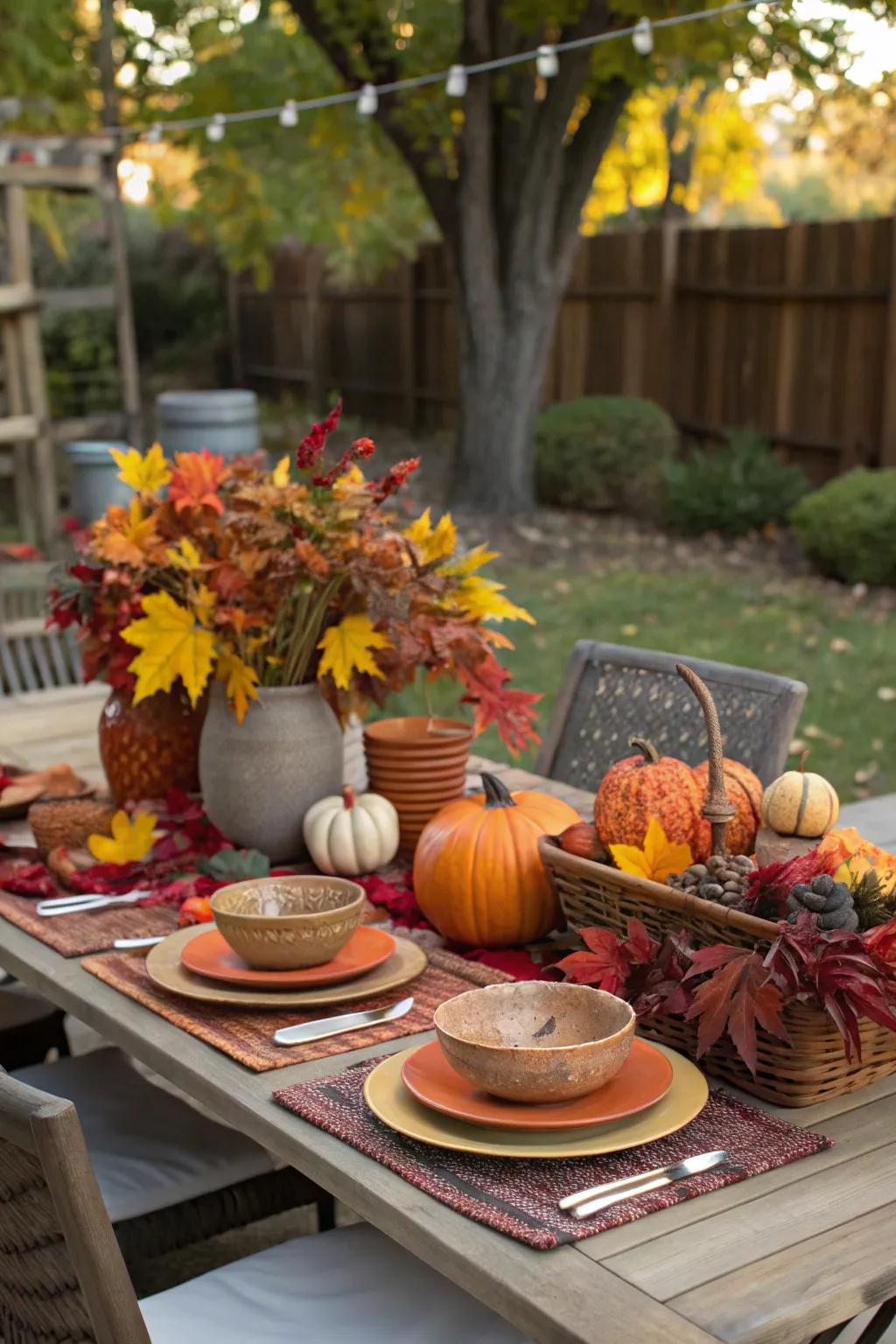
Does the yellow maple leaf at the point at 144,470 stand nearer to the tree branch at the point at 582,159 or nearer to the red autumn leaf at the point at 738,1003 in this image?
the red autumn leaf at the point at 738,1003

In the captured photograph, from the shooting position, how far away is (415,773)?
2102 millimetres

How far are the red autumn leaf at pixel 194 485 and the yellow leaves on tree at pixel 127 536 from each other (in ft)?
0.16

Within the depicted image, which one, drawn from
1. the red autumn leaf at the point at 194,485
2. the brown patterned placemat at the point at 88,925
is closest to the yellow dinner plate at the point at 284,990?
the brown patterned placemat at the point at 88,925

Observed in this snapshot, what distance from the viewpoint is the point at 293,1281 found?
1653mm

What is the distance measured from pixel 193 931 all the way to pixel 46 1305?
0.56 m

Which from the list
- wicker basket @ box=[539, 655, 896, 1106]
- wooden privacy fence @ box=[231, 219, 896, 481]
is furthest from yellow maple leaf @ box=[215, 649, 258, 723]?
wooden privacy fence @ box=[231, 219, 896, 481]

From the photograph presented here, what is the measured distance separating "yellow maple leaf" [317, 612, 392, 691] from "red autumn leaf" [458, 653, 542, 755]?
158mm

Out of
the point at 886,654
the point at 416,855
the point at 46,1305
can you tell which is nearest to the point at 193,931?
the point at 416,855

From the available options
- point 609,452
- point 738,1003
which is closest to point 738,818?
point 738,1003

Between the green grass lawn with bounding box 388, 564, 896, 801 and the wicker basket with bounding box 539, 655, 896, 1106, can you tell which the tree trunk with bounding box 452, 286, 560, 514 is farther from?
the wicker basket with bounding box 539, 655, 896, 1106

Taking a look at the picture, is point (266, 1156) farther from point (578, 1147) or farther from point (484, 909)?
point (578, 1147)

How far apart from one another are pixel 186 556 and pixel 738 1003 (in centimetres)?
99

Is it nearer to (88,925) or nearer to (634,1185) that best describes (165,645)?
(88,925)

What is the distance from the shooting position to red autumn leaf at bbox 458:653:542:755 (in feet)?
6.85
